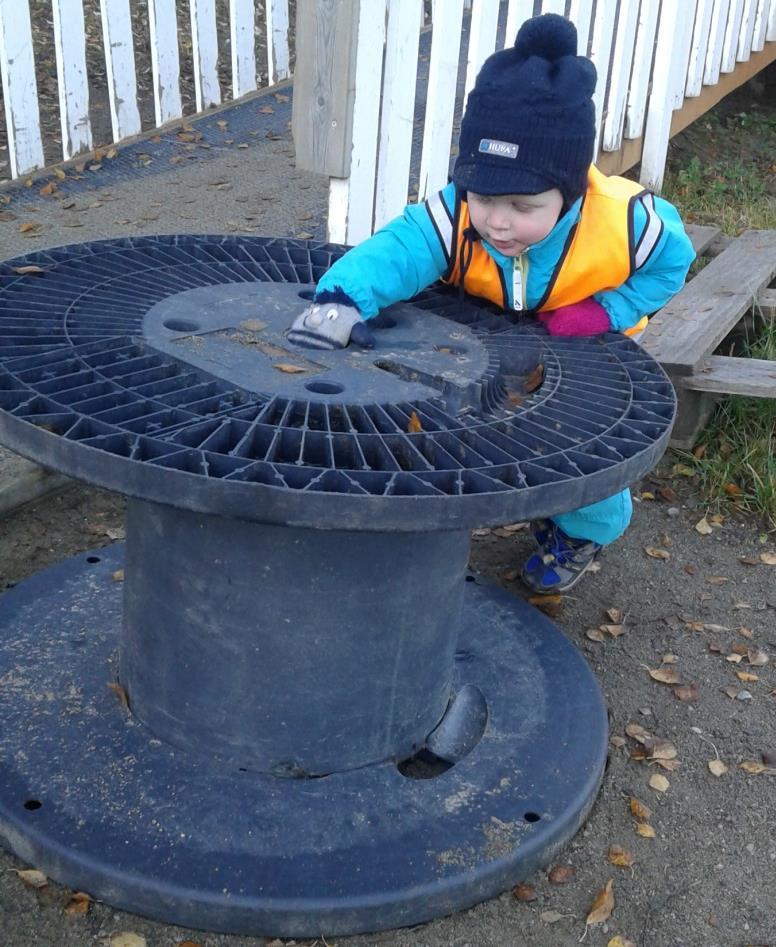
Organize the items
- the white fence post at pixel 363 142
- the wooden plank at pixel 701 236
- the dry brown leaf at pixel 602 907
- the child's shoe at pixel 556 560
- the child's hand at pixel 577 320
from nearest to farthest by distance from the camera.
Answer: the dry brown leaf at pixel 602 907, the child's hand at pixel 577 320, the child's shoe at pixel 556 560, the white fence post at pixel 363 142, the wooden plank at pixel 701 236

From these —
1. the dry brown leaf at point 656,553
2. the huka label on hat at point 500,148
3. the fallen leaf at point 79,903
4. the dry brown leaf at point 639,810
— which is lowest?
the dry brown leaf at point 656,553

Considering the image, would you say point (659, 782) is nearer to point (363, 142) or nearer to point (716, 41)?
point (363, 142)

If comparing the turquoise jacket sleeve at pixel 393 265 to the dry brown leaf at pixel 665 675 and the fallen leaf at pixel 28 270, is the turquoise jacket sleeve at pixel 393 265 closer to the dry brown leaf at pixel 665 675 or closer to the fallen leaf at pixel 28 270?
the fallen leaf at pixel 28 270

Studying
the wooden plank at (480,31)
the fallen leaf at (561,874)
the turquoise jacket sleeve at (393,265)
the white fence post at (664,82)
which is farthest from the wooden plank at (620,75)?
the fallen leaf at (561,874)

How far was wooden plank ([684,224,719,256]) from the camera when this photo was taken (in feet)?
17.7

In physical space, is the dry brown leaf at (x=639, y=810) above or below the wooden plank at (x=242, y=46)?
below

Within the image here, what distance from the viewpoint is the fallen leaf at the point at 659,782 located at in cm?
271

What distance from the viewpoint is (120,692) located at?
2629mm

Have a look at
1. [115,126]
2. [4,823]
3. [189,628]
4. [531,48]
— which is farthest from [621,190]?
[115,126]

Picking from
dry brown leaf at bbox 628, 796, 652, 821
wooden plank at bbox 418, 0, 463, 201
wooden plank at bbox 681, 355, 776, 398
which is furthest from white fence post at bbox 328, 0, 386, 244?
dry brown leaf at bbox 628, 796, 652, 821

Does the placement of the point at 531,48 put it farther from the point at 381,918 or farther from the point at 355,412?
the point at 381,918

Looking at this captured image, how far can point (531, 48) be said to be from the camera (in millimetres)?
2578

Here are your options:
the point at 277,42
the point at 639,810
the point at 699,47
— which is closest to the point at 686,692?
the point at 639,810

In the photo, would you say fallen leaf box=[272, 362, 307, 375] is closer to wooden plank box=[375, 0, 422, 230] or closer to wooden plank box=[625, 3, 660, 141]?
wooden plank box=[375, 0, 422, 230]
